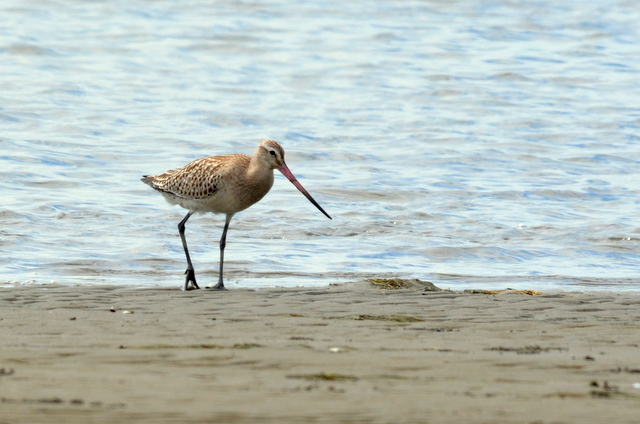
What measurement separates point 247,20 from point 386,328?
24.1 m

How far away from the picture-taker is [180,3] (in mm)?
31281

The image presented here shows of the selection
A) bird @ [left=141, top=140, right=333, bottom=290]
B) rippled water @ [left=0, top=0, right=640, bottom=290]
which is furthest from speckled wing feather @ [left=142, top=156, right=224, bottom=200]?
rippled water @ [left=0, top=0, right=640, bottom=290]

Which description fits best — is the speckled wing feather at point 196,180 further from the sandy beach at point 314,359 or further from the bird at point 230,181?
the sandy beach at point 314,359

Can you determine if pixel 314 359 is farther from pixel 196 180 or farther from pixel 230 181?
pixel 196 180

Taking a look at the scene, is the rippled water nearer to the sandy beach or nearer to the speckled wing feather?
the speckled wing feather

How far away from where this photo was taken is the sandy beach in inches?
168

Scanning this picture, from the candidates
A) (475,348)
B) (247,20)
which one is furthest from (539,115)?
(475,348)

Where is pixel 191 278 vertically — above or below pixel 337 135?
above

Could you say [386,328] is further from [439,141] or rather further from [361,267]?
[439,141]

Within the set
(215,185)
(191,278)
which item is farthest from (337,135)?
(191,278)

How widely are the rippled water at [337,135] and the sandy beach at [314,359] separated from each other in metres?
2.10

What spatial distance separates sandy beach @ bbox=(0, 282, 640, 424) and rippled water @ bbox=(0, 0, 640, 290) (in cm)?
210

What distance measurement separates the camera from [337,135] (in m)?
18.8

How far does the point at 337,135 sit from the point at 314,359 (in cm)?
1374
